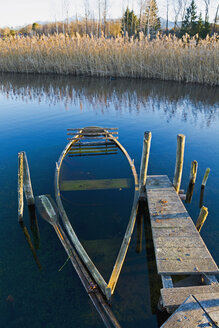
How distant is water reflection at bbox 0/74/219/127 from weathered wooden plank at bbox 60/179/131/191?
21.2 feet

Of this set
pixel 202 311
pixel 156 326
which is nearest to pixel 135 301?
pixel 156 326

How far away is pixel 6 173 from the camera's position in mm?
7281

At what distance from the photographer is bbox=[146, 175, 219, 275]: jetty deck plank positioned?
11.4 ft

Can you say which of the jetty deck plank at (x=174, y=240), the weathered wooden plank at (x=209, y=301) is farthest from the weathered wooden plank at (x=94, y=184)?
the weathered wooden plank at (x=209, y=301)

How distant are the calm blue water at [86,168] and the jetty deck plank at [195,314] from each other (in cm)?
86

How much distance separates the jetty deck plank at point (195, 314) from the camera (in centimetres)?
261

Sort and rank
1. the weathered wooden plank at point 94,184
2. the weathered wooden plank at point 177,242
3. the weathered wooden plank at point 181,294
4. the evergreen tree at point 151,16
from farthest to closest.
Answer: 1. the evergreen tree at point 151,16
2. the weathered wooden plank at point 94,184
3. the weathered wooden plank at point 177,242
4. the weathered wooden plank at point 181,294

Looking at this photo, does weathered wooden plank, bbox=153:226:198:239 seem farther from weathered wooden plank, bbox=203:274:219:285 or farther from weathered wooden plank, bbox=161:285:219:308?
weathered wooden plank, bbox=161:285:219:308

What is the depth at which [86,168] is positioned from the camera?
7559 mm

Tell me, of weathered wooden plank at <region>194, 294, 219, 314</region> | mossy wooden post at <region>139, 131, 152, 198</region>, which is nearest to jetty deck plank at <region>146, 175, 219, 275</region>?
mossy wooden post at <region>139, 131, 152, 198</region>

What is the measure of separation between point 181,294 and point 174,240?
110cm

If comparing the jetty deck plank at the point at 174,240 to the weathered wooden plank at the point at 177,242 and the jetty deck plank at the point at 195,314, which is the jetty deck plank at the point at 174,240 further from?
the jetty deck plank at the point at 195,314

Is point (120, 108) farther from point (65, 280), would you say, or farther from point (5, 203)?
point (65, 280)

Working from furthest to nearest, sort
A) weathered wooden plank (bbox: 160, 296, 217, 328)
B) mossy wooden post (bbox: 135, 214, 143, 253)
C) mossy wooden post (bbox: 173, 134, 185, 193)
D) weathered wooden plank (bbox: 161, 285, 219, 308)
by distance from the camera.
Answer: mossy wooden post (bbox: 173, 134, 185, 193)
mossy wooden post (bbox: 135, 214, 143, 253)
weathered wooden plank (bbox: 161, 285, 219, 308)
weathered wooden plank (bbox: 160, 296, 217, 328)
